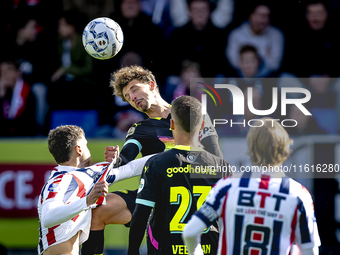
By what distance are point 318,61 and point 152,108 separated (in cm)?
348

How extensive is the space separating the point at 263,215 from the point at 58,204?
2.00 m

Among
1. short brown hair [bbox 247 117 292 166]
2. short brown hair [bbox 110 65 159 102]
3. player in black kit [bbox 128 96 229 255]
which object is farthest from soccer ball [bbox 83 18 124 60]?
short brown hair [bbox 247 117 292 166]

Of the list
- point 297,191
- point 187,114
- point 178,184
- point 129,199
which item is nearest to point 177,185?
point 178,184

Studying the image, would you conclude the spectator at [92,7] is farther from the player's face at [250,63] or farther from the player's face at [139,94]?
the player's face at [139,94]

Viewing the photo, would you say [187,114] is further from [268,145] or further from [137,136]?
[137,136]

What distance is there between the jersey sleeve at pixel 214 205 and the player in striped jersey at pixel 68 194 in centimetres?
132

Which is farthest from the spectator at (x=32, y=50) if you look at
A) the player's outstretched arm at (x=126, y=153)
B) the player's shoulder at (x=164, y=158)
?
the player's shoulder at (x=164, y=158)

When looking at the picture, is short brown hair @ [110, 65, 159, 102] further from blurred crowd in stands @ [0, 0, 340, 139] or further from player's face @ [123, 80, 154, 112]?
blurred crowd in stands @ [0, 0, 340, 139]

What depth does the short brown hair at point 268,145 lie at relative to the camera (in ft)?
9.86

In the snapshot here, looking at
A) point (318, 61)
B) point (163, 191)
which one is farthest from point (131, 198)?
point (318, 61)

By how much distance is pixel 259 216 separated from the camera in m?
2.89

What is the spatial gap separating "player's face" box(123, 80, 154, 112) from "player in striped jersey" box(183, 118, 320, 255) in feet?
9.07

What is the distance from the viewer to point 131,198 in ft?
17.3

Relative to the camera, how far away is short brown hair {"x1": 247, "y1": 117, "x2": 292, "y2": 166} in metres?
3.01
